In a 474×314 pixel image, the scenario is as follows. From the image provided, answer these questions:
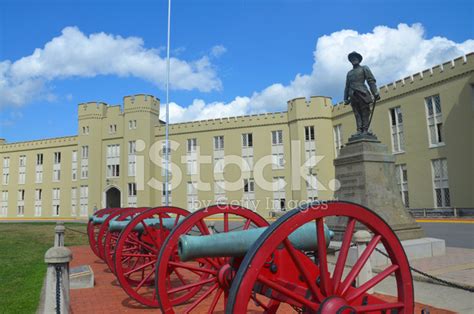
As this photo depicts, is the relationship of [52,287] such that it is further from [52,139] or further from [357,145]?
[52,139]

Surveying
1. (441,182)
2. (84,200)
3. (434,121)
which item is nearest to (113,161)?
(84,200)

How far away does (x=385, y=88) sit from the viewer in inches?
1162

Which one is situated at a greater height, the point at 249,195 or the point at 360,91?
the point at 360,91

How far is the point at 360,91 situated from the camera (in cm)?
1040

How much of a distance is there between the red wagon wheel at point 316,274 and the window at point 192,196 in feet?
113

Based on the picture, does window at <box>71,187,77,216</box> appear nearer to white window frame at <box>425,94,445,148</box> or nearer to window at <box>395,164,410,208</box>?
window at <box>395,164,410,208</box>

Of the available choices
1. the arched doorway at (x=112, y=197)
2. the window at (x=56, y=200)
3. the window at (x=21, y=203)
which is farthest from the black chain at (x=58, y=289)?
the window at (x=21, y=203)

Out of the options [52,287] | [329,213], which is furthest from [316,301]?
[52,287]

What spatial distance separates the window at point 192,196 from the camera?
37.7 m

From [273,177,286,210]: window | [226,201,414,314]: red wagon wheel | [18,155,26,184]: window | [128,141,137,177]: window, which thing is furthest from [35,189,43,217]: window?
[226,201,414,314]: red wagon wheel

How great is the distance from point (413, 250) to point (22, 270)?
911 cm

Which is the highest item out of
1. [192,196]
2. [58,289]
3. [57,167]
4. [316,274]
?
[57,167]

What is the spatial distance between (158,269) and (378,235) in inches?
100

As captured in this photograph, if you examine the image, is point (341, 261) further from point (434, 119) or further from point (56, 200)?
point (56, 200)
